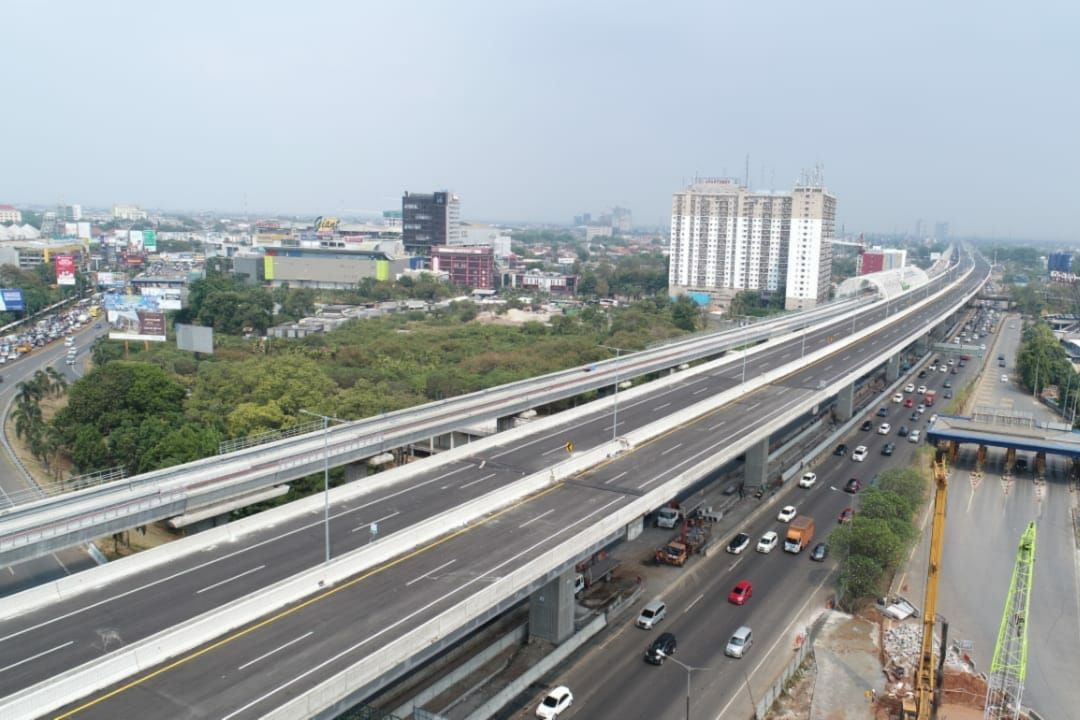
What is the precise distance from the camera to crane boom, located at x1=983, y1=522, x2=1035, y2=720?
80.1ft

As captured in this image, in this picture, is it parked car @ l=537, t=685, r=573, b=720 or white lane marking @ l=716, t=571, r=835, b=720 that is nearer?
parked car @ l=537, t=685, r=573, b=720

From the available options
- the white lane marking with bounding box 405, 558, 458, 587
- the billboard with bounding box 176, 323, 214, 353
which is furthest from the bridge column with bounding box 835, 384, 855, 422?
the billboard with bounding box 176, 323, 214, 353

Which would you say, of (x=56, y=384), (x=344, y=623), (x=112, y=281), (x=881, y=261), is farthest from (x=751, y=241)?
(x=344, y=623)

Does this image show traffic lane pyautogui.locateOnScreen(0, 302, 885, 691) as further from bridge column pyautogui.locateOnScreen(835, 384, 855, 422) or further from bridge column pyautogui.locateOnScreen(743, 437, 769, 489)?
bridge column pyautogui.locateOnScreen(835, 384, 855, 422)

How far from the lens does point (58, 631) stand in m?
20.0

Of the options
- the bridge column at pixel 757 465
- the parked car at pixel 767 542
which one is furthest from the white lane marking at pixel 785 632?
the bridge column at pixel 757 465

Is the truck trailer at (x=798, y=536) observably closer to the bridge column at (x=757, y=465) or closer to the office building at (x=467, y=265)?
the bridge column at (x=757, y=465)

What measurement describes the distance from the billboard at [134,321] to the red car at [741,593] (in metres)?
60.1

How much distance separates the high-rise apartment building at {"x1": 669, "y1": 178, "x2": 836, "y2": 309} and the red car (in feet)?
355

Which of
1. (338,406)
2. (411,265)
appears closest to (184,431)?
(338,406)

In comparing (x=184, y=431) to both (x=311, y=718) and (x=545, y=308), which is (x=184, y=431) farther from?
(x=545, y=308)

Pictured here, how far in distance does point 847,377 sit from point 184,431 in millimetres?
43057

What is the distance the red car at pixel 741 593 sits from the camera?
31547 millimetres

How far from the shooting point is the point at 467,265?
549 feet
